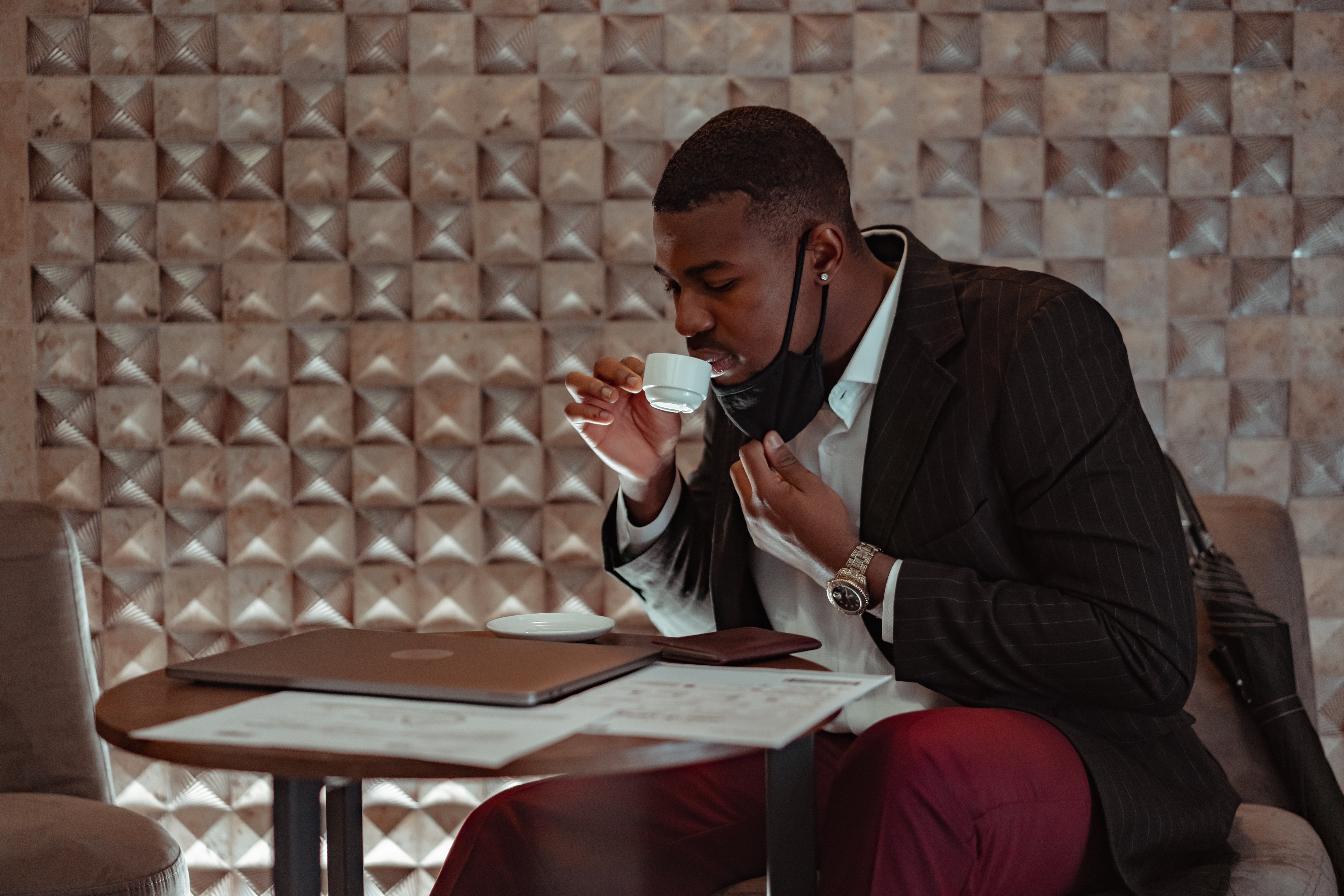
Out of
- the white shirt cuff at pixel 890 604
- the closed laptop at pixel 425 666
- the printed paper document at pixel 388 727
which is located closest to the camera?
the printed paper document at pixel 388 727

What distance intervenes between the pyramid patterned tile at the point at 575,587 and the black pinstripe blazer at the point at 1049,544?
3.90ft

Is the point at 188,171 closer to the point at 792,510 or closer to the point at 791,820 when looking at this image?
the point at 792,510

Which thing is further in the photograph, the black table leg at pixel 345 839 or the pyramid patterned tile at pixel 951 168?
the pyramid patterned tile at pixel 951 168

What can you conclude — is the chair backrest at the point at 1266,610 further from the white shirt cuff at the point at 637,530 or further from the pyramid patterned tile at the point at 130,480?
the pyramid patterned tile at the point at 130,480

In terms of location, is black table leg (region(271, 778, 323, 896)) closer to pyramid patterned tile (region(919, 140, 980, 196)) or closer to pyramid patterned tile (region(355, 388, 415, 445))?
pyramid patterned tile (region(355, 388, 415, 445))

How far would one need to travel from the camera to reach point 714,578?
1864mm

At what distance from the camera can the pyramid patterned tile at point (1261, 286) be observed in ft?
8.65

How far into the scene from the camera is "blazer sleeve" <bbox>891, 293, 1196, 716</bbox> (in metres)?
1.38

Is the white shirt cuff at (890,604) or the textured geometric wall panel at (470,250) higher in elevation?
the textured geometric wall panel at (470,250)

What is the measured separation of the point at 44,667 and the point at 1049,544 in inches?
76.1

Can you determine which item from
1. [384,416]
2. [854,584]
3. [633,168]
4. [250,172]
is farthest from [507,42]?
[854,584]

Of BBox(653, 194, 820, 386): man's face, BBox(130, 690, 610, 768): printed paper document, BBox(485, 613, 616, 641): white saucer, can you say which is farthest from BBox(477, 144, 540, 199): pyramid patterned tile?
BBox(130, 690, 610, 768): printed paper document

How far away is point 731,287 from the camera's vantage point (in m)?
1.66

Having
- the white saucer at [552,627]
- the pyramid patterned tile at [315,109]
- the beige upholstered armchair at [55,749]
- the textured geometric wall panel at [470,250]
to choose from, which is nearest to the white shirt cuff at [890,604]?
the white saucer at [552,627]
